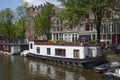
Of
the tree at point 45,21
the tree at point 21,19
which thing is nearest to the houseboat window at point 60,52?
the tree at point 45,21

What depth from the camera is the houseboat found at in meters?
37.3

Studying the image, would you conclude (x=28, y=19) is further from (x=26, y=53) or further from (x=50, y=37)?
(x=26, y=53)

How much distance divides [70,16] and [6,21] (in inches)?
1665

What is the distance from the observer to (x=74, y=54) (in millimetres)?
40469

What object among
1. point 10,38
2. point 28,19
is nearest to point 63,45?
point 28,19

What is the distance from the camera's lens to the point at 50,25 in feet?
220

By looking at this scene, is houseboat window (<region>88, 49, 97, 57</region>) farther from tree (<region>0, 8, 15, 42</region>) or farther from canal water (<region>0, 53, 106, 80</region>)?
tree (<region>0, 8, 15, 42</region>)

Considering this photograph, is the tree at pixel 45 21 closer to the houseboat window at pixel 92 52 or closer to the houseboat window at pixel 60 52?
the houseboat window at pixel 60 52

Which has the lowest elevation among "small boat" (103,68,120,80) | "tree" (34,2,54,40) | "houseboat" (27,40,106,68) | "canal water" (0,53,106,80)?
"canal water" (0,53,106,80)

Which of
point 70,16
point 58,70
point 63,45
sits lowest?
point 58,70

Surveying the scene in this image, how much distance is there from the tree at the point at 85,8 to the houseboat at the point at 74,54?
481 cm

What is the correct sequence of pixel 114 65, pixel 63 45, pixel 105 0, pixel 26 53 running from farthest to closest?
1. pixel 26 53
2. pixel 63 45
3. pixel 105 0
4. pixel 114 65

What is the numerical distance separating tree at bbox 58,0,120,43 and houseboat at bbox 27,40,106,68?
481 centimetres

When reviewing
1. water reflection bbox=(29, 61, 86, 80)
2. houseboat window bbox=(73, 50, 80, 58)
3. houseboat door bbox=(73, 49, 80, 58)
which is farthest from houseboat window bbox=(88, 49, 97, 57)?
water reflection bbox=(29, 61, 86, 80)
